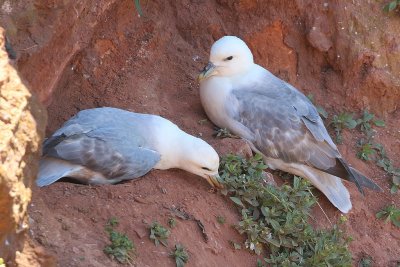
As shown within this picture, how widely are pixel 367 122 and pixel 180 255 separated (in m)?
2.58

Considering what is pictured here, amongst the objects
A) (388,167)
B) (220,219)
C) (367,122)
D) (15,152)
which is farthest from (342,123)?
(15,152)

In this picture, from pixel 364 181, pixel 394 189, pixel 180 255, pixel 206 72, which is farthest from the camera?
pixel 394 189

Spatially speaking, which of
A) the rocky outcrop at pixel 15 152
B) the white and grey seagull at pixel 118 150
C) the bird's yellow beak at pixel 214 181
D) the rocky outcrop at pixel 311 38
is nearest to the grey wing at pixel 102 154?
the white and grey seagull at pixel 118 150

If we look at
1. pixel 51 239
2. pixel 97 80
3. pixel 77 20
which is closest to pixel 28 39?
pixel 77 20

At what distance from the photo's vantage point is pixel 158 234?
4395mm

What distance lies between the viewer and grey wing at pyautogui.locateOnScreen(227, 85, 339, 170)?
5.62 metres

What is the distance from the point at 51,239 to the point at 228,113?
82.6 inches

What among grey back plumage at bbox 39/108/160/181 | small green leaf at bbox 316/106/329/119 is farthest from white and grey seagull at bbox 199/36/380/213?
grey back plumage at bbox 39/108/160/181

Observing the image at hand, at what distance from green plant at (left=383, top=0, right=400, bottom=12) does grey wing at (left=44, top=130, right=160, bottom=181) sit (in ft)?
8.62

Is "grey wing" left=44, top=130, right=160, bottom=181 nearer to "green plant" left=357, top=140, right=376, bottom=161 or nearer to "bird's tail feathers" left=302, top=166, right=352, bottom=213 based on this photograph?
"bird's tail feathers" left=302, top=166, right=352, bottom=213

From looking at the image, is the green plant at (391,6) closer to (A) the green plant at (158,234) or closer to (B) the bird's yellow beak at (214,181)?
(B) the bird's yellow beak at (214,181)

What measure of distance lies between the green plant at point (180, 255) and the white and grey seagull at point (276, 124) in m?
1.40

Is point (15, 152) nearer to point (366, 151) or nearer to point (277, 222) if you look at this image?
point (277, 222)

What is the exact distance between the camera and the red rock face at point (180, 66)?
4.55m
